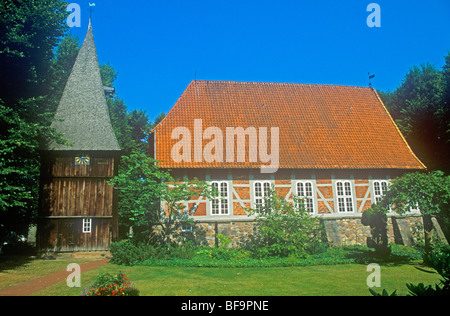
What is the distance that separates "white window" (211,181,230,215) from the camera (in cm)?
1959

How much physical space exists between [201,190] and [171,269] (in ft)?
16.9

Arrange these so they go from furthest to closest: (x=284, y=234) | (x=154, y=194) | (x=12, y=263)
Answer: (x=12, y=263) → (x=154, y=194) → (x=284, y=234)

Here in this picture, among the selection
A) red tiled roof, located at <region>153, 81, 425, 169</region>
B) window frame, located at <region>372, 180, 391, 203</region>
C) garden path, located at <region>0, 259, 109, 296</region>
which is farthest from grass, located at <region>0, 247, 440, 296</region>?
red tiled roof, located at <region>153, 81, 425, 169</region>

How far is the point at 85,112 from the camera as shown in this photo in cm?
2259

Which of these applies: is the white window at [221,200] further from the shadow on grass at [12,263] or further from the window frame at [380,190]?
the shadow on grass at [12,263]

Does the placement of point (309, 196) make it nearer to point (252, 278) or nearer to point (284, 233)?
point (284, 233)

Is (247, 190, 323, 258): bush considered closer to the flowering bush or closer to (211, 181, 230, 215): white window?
(211, 181, 230, 215): white window

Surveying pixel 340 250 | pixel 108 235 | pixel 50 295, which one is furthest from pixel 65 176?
pixel 340 250

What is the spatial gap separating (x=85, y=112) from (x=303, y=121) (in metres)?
14.5

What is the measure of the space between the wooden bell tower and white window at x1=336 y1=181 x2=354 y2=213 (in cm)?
1389

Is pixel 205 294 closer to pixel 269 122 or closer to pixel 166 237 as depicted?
pixel 166 237

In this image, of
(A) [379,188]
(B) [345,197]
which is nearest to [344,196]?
(B) [345,197]
